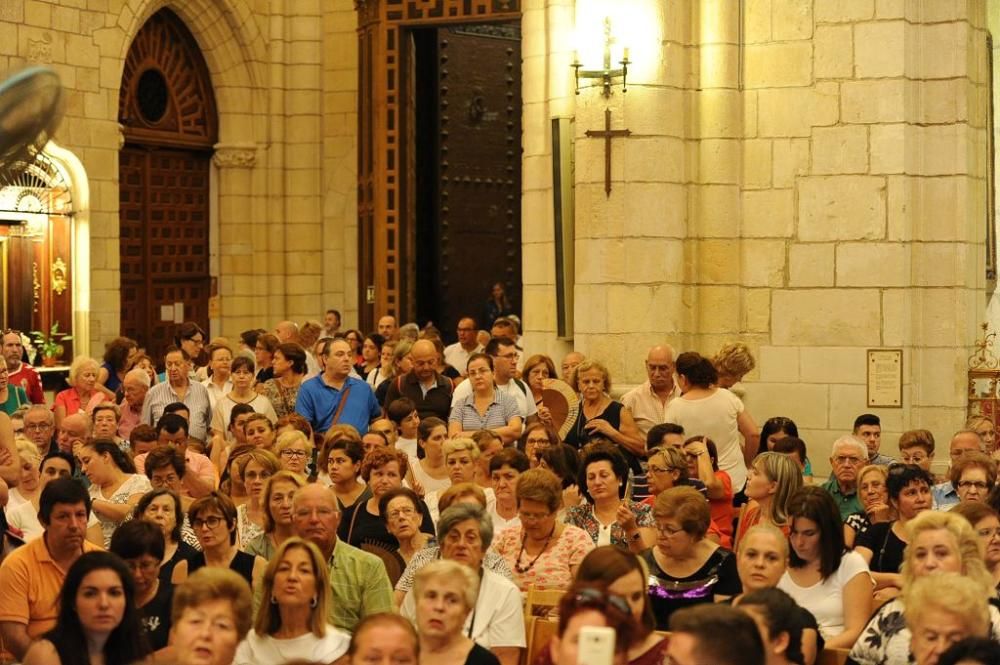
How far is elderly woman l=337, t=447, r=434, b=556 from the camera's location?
852 centimetres

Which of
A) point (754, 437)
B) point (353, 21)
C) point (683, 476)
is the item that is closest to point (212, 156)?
point (353, 21)

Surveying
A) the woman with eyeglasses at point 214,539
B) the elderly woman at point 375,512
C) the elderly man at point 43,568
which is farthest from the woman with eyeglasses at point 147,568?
the elderly woman at point 375,512

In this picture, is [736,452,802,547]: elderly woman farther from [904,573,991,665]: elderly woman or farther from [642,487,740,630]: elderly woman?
[904,573,991,665]: elderly woman

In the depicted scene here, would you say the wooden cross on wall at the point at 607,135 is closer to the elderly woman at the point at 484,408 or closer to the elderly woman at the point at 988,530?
the elderly woman at the point at 484,408

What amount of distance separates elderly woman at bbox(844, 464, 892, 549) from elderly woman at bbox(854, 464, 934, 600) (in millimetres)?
228

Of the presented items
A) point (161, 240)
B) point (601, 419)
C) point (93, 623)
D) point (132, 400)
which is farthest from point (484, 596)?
point (161, 240)

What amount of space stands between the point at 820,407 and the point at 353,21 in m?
9.16

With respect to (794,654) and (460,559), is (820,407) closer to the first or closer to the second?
(460,559)

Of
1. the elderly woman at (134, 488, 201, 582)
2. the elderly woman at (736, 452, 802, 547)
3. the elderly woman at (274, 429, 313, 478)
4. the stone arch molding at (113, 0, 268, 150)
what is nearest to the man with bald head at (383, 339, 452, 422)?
the elderly woman at (274, 429, 313, 478)

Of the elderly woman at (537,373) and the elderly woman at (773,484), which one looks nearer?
the elderly woman at (773,484)

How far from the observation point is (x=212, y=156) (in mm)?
19625

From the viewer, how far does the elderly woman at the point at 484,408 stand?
445 inches

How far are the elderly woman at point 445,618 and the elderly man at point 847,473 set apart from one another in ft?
12.6

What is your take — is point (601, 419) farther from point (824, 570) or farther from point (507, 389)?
point (824, 570)
